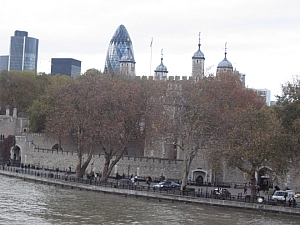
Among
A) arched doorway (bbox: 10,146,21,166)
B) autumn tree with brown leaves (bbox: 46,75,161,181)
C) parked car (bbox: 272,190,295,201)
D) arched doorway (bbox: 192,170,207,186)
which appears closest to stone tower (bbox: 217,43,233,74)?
autumn tree with brown leaves (bbox: 46,75,161,181)

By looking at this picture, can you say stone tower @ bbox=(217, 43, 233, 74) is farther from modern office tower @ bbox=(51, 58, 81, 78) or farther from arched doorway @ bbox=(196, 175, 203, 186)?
modern office tower @ bbox=(51, 58, 81, 78)

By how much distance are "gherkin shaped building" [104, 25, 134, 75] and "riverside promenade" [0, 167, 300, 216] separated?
9286 cm

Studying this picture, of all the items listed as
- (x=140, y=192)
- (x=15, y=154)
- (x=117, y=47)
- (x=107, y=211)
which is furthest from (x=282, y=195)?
(x=117, y=47)

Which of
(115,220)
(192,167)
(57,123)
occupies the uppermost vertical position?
(57,123)

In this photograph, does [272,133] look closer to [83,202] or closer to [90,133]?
[83,202]

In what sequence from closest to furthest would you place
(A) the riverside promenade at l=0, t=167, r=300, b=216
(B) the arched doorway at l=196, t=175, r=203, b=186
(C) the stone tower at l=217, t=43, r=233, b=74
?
(A) the riverside promenade at l=0, t=167, r=300, b=216 < (B) the arched doorway at l=196, t=175, r=203, b=186 < (C) the stone tower at l=217, t=43, r=233, b=74

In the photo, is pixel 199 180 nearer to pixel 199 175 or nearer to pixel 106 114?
pixel 199 175

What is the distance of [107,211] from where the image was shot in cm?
4116

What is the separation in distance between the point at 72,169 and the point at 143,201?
2453 cm

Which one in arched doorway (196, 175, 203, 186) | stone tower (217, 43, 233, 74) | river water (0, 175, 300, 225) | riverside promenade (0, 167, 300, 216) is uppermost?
stone tower (217, 43, 233, 74)

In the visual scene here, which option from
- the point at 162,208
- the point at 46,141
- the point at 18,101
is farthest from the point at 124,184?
the point at 18,101

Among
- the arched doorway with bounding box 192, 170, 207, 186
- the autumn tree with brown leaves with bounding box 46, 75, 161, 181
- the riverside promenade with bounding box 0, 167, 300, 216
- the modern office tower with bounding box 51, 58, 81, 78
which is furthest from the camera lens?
the modern office tower with bounding box 51, 58, 81, 78

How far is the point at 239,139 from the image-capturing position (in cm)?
4484

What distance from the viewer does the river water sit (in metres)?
37.8
